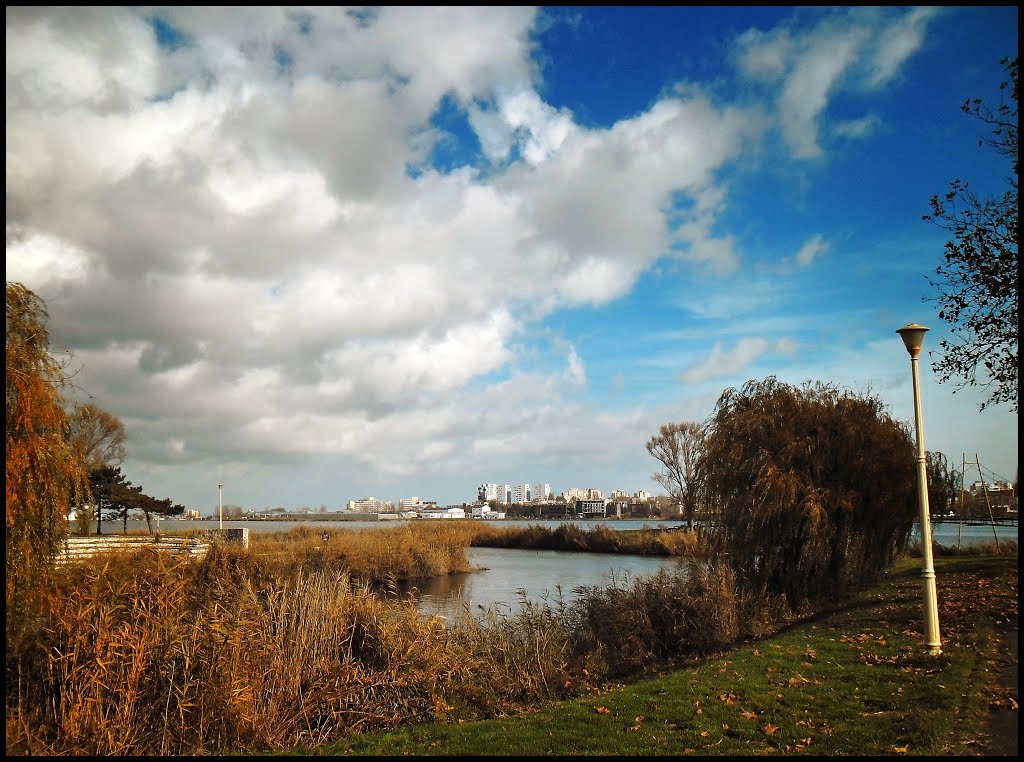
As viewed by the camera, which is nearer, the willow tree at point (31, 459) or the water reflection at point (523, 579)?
the willow tree at point (31, 459)

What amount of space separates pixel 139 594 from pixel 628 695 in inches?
289

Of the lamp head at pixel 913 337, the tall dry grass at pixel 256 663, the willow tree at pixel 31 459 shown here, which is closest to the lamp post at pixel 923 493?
the lamp head at pixel 913 337

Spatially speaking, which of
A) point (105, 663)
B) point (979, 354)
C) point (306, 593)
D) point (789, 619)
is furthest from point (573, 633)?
point (979, 354)

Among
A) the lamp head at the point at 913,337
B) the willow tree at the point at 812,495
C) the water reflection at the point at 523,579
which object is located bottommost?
the water reflection at the point at 523,579

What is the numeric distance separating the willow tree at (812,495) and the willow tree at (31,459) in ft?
50.4

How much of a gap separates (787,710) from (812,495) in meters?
10.3

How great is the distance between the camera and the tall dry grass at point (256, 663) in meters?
8.89

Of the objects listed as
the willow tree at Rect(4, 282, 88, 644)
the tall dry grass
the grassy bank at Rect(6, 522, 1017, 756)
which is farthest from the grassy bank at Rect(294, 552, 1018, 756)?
the willow tree at Rect(4, 282, 88, 644)

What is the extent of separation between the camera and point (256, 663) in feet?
32.7

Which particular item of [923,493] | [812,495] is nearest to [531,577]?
[812,495]

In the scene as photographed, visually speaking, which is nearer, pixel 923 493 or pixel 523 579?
pixel 923 493

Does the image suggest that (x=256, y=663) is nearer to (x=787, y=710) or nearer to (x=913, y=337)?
(x=787, y=710)

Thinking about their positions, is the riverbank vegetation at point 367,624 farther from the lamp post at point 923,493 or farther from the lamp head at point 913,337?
the lamp head at point 913,337

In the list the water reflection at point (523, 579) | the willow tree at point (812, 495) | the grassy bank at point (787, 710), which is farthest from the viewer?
A: the water reflection at point (523, 579)
